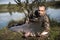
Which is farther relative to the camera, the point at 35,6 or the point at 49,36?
the point at 35,6

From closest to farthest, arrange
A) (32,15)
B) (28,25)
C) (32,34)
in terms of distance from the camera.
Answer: (32,34), (28,25), (32,15)

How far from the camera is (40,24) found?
7.91 metres

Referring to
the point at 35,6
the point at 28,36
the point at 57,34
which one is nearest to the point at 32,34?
the point at 28,36

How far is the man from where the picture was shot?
750 centimetres

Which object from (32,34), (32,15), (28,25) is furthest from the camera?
(32,15)

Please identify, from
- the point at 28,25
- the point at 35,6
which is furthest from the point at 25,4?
the point at 28,25

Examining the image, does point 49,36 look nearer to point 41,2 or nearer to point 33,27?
point 33,27

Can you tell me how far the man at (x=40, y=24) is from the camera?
750 centimetres

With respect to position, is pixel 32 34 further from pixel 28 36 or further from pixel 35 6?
pixel 35 6

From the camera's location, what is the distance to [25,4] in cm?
916

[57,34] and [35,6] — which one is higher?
[35,6]

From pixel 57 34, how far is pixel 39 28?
75 cm

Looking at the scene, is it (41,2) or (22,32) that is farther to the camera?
(41,2)

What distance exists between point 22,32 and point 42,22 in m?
0.63
